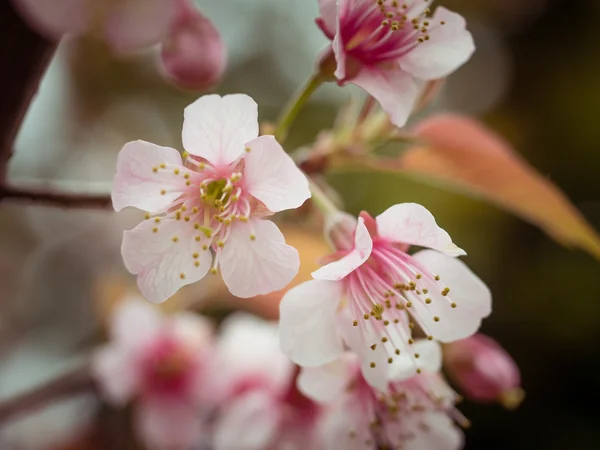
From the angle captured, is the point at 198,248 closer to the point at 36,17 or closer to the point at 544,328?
the point at 36,17

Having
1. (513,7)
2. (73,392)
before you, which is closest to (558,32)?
(513,7)

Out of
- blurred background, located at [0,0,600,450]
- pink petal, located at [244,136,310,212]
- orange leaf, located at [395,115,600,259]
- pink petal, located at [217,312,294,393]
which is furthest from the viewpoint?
blurred background, located at [0,0,600,450]

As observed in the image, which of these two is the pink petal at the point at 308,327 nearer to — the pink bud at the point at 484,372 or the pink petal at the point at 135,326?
the pink bud at the point at 484,372

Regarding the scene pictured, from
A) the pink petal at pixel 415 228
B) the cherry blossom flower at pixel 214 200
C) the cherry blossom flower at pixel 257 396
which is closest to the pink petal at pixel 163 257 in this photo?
the cherry blossom flower at pixel 214 200

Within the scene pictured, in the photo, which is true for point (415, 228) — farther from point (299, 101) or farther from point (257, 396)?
point (257, 396)

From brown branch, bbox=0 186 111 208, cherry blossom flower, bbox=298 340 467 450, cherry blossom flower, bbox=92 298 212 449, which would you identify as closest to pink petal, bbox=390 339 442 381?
cherry blossom flower, bbox=298 340 467 450

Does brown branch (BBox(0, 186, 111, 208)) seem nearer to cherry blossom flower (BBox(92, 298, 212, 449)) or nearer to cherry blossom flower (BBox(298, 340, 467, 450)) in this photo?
cherry blossom flower (BBox(298, 340, 467, 450))

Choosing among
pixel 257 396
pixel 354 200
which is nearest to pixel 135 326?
pixel 257 396
